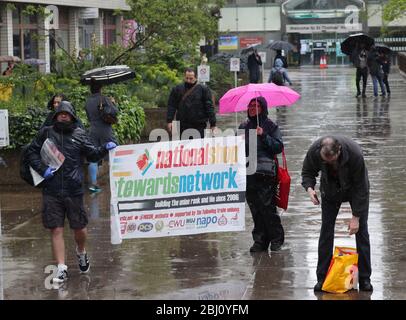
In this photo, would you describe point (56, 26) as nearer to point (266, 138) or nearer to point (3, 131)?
point (3, 131)

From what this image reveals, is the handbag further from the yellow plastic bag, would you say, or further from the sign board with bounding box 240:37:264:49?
the sign board with bounding box 240:37:264:49

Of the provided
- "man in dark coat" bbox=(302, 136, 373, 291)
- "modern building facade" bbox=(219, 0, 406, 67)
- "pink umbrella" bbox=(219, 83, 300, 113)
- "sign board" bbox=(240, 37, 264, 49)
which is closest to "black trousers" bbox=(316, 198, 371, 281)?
"man in dark coat" bbox=(302, 136, 373, 291)

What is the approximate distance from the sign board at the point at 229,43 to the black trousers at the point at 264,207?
185 ft

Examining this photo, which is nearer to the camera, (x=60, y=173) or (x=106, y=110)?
(x=60, y=173)

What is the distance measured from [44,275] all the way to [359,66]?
2548cm

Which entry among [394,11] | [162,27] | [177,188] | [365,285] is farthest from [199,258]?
[394,11]

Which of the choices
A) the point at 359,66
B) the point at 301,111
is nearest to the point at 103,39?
the point at 359,66

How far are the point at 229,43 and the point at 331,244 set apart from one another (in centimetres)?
5880

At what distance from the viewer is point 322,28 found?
69938 mm

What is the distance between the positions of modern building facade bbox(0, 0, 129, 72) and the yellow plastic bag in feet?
69.4

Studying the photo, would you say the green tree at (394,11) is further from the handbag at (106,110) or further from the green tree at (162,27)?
the handbag at (106,110)

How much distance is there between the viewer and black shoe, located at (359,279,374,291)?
859 cm

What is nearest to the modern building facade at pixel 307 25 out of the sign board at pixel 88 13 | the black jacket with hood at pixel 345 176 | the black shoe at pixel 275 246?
the sign board at pixel 88 13
